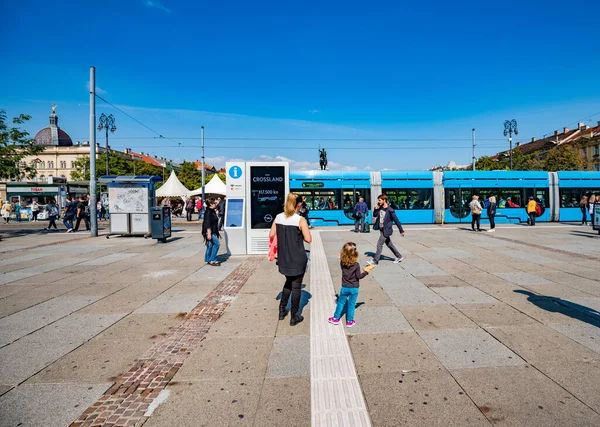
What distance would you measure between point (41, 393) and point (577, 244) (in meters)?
14.7

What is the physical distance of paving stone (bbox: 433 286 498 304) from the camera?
579 centimetres

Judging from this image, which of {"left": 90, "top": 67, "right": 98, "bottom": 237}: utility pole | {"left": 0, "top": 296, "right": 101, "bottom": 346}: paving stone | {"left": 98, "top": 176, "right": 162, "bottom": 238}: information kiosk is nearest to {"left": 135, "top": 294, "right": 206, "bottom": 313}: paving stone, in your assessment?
{"left": 0, "top": 296, "right": 101, "bottom": 346}: paving stone

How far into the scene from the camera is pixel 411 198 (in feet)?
70.2

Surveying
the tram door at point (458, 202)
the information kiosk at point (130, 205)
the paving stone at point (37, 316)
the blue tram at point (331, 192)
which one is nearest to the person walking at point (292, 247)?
the paving stone at point (37, 316)

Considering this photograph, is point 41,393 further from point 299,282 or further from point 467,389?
point 467,389

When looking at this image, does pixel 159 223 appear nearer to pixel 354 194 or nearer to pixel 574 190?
pixel 354 194

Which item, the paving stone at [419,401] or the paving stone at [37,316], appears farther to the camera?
the paving stone at [37,316]

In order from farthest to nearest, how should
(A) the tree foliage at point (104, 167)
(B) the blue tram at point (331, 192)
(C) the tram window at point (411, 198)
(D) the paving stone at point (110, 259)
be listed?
(A) the tree foliage at point (104, 167), (C) the tram window at point (411, 198), (B) the blue tram at point (331, 192), (D) the paving stone at point (110, 259)

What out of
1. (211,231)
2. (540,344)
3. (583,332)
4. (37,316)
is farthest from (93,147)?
(583,332)

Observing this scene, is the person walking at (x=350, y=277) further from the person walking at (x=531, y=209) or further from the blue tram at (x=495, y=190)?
the person walking at (x=531, y=209)

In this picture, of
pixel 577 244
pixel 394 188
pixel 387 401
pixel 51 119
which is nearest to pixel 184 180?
pixel 51 119

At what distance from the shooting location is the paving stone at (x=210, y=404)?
274cm

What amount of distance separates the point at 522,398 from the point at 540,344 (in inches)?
54.6

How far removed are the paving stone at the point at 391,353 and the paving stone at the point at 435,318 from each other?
412mm
